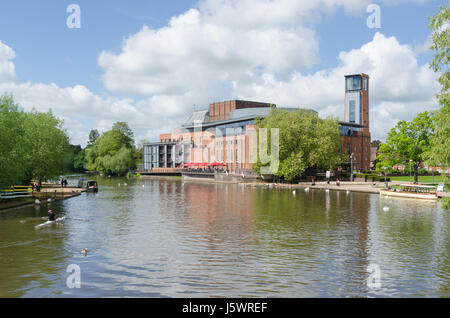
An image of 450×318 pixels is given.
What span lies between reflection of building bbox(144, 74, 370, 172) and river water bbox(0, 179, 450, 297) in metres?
68.6

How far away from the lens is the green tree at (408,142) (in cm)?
7119

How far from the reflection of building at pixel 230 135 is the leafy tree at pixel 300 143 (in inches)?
525

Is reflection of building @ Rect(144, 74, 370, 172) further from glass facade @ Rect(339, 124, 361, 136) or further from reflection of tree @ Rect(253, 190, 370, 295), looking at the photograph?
reflection of tree @ Rect(253, 190, 370, 295)

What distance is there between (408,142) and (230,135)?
59536 mm

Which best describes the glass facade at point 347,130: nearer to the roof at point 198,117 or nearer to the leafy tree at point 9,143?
the roof at point 198,117

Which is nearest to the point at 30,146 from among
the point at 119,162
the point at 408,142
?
the point at 408,142

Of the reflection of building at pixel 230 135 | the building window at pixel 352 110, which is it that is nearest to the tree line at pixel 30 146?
the reflection of building at pixel 230 135

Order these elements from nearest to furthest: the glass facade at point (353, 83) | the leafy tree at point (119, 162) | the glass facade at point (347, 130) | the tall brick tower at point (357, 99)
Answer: the glass facade at point (347, 130) < the leafy tree at point (119, 162) < the tall brick tower at point (357, 99) < the glass facade at point (353, 83)

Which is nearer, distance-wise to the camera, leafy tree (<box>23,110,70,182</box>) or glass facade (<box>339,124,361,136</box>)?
leafy tree (<box>23,110,70,182</box>)

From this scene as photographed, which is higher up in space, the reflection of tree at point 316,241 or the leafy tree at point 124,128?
the leafy tree at point 124,128

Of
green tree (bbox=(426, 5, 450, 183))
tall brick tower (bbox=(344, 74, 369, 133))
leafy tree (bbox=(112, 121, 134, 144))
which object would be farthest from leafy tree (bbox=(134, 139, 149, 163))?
green tree (bbox=(426, 5, 450, 183))

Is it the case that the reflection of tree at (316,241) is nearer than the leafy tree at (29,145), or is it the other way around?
the reflection of tree at (316,241)

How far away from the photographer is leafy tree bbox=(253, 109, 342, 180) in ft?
273
